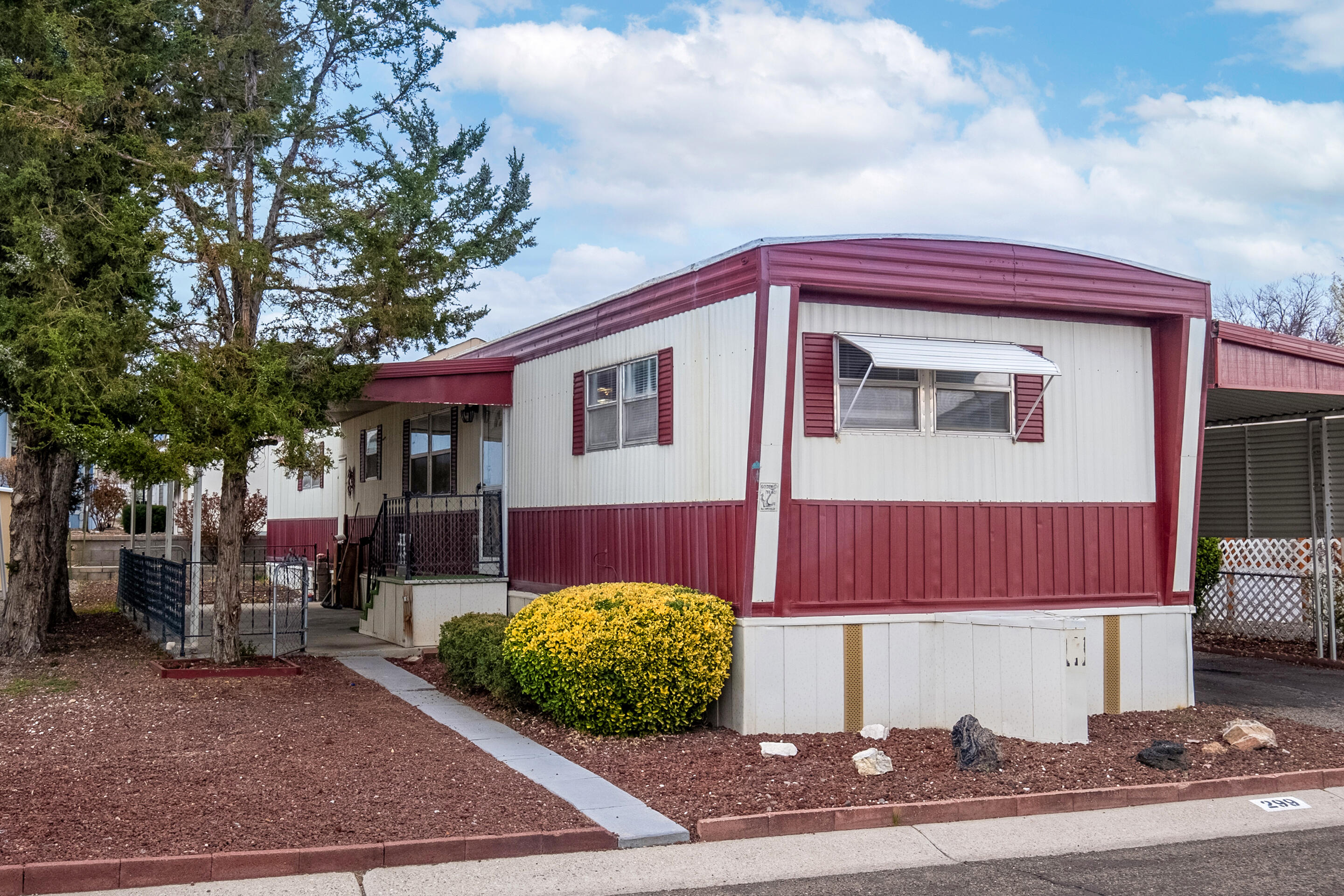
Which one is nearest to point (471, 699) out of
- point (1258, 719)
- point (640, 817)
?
point (640, 817)

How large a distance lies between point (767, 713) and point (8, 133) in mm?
Result: 9783

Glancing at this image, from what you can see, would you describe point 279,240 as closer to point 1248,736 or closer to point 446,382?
point 446,382

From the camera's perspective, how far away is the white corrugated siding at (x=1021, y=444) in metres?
9.86

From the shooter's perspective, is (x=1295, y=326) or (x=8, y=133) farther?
(x=1295, y=326)

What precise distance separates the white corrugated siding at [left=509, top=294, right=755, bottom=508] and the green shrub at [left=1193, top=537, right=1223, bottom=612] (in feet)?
31.2

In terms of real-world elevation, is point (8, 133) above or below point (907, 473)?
above

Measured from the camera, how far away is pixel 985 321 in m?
10.4

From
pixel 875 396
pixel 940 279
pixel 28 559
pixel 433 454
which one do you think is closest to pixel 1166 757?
pixel 875 396

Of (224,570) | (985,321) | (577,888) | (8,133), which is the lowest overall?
(577,888)

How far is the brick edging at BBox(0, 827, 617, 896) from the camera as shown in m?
5.74

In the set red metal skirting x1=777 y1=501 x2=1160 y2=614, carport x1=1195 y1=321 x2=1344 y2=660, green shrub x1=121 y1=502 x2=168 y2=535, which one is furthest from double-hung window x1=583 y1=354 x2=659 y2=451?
green shrub x1=121 y1=502 x2=168 y2=535

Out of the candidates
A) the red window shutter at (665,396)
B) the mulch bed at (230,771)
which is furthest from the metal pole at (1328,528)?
the mulch bed at (230,771)

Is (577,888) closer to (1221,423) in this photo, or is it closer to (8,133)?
(8,133)

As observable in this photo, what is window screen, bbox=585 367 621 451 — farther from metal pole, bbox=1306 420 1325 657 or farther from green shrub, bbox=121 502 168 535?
green shrub, bbox=121 502 168 535
